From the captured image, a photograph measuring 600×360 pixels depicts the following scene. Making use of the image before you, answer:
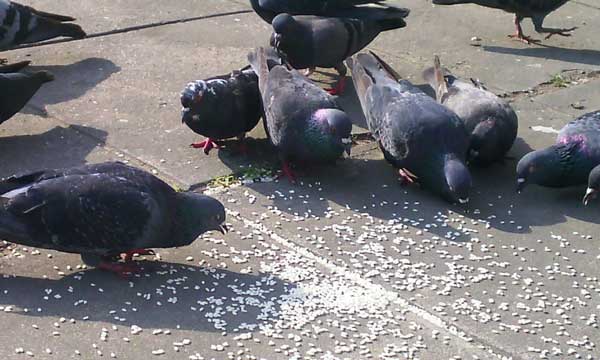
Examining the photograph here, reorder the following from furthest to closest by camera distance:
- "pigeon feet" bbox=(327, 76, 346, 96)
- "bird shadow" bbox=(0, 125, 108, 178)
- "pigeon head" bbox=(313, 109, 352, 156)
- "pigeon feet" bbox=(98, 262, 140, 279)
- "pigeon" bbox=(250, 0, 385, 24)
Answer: "pigeon" bbox=(250, 0, 385, 24), "pigeon feet" bbox=(327, 76, 346, 96), "bird shadow" bbox=(0, 125, 108, 178), "pigeon head" bbox=(313, 109, 352, 156), "pigeon feet" bbox=(98, 262, 140, 279)

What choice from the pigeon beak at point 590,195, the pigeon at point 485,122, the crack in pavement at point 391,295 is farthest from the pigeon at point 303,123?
the pigeon beak at point 590,195

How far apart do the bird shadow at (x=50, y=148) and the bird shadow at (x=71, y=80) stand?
391 mm

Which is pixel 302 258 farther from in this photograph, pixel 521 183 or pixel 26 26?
pixel 26 26

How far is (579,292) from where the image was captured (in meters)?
4.85

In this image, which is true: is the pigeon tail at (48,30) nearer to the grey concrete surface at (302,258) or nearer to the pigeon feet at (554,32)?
the grey concrete surface at (302,258)

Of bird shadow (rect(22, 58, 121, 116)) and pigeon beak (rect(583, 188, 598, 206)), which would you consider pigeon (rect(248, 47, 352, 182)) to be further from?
bird shadow (rect(22, 58, 121, 116))

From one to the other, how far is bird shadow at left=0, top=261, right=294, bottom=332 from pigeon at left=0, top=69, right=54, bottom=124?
5.78 ft

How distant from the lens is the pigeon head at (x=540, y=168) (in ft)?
18.9

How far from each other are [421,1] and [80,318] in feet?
19.5

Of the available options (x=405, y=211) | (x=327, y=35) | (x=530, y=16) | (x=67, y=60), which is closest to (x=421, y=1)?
(x=530, y=16)

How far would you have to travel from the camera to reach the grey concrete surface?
14.3ft

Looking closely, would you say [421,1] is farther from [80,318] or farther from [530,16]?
[80,318]

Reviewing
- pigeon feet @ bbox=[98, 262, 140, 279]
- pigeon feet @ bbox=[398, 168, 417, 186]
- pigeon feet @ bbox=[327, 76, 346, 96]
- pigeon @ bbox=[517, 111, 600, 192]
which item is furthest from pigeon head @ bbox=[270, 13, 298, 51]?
pigeon feet @ bbox=[98, 262, 140, 279]

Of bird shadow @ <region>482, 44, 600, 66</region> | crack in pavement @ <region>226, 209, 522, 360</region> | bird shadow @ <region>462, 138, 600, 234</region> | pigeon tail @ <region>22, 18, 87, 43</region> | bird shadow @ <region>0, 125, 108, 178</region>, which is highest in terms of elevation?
pigeon tail @ <region>22, 18, 87, 43</region>
